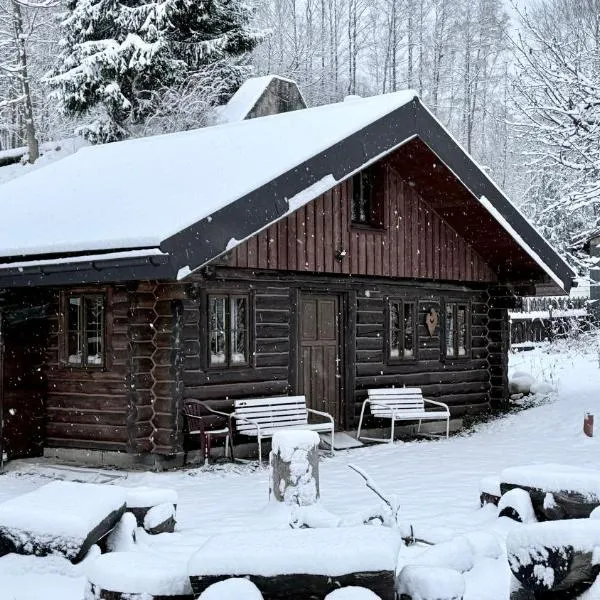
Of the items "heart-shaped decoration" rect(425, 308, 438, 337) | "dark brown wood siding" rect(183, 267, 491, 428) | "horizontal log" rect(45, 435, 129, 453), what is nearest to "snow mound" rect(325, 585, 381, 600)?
"dark brown wood siding" rect(183, 267, 491, 428)

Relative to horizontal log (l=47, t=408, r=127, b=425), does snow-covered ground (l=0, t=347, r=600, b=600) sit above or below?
below

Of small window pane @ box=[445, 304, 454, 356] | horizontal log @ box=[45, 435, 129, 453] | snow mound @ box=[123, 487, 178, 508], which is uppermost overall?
small window pane @ box=[445, 304, 454, 356]

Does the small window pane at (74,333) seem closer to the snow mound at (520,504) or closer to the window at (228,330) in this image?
the window at (228,330)

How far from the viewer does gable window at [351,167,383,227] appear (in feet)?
48.6

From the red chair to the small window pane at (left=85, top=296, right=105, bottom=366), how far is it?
1401 mm

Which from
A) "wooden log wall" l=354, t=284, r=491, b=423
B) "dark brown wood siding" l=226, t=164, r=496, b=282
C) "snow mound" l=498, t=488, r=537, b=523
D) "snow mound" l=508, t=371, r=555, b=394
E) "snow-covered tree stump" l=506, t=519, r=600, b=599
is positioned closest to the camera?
"snow-covered tree stump" l=506, t=519, r=600, b=599

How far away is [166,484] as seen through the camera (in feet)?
34.7

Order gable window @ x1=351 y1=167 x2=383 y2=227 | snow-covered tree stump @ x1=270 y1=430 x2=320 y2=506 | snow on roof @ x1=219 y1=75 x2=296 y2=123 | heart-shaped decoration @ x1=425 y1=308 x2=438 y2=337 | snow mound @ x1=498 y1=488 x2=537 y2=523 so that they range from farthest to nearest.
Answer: snow on roof @ x1=219 y1=75 x2=296 y2=123
heart-shaped decoration @ x1=425 y1=308 x2=438 y2=337
gable window @ x1=351 y1=167 x2=383 y2=227
snow-covered tree stump @ x1=270 y1=430 x2=320 y2=506
snow mound @ x1=498 y1=488 x2=537 y2=523

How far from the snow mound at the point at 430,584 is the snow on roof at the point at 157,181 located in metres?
5.39

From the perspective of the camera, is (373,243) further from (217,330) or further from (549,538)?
(549,538)

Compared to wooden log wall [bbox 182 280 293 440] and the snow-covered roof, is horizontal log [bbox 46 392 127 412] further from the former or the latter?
the snow-covered roof

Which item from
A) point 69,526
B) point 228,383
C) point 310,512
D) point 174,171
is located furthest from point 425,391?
point 69,526

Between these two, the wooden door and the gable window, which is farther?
the gable window

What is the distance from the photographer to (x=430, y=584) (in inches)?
217
